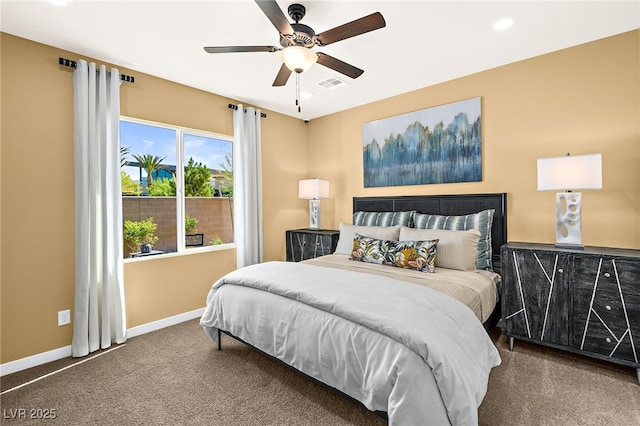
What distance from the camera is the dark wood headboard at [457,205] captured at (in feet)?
10.6

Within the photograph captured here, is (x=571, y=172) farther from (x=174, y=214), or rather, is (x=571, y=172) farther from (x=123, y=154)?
(x=123, y=154)

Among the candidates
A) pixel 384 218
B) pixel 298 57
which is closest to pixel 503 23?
pixel 298 57

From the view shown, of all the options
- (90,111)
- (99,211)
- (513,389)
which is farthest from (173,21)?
(513,389)

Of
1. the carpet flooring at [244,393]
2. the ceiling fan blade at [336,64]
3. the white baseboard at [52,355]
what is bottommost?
the carpet flooring at [244,393]

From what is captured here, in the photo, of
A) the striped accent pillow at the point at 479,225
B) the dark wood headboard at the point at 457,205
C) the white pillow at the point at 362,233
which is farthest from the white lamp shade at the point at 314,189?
the striped accent pillow at the point at 479,225

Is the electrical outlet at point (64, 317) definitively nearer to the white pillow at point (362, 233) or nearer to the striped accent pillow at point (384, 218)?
the white pillow at point (362, 233)

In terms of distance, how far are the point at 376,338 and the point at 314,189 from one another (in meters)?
2.96

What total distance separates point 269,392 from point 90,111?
2.85 m

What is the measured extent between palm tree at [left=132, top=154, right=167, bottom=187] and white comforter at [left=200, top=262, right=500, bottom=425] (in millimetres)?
1839

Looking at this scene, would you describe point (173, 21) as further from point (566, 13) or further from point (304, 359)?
point (566, 13)

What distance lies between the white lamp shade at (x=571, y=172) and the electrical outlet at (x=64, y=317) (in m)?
4.28

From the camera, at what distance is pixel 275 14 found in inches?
71.2

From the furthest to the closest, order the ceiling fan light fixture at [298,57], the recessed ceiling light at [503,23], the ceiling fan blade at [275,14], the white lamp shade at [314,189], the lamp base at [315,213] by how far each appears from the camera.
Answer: the lamp base at [315,213], the white lamp shade at [314,189], the recessed ceiling light at [503,23], the ceiling fan light fixture at [298,57], the ceiling fan blade at [275,14]

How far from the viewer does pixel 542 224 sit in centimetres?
303
